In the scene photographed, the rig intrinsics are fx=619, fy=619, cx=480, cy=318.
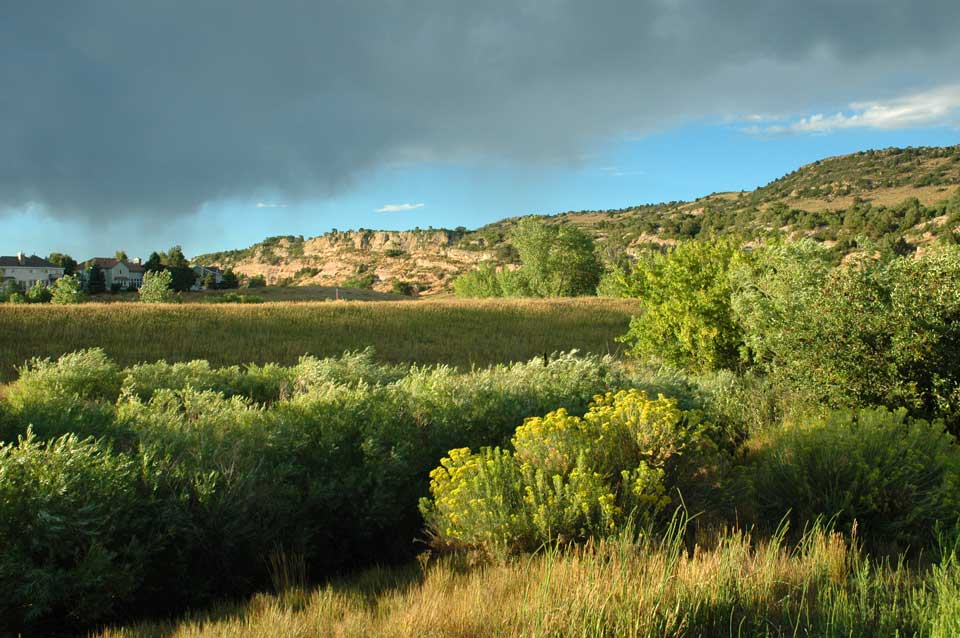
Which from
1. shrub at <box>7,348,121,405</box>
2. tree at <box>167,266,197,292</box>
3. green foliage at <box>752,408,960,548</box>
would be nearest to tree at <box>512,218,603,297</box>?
tree at <box>167,266,197,292</box>

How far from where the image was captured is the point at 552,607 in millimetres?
3459

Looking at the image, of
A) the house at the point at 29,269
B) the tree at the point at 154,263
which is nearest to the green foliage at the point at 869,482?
the tree at the point at 154,263

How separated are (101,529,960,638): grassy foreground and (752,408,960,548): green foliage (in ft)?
4.69

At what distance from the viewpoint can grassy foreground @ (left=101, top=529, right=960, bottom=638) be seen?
3436 mm

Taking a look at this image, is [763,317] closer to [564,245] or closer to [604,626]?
[604,626]

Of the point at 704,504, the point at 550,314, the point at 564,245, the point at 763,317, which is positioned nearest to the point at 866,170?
the point at 564,245

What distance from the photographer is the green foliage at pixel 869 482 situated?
6.03 metres

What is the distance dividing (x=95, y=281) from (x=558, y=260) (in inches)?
2724

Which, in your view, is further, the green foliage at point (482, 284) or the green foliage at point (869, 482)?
the green foliage at point (482, 284)

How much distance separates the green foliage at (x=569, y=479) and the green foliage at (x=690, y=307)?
10.8 m

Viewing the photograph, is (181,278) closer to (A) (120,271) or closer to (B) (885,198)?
(A) (120,271)

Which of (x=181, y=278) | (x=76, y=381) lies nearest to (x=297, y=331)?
(x=76, y=381)

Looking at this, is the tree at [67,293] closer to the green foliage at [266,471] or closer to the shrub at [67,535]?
the green foliage at [266,471]

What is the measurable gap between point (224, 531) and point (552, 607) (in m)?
3.29
